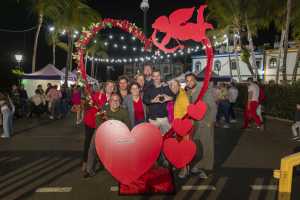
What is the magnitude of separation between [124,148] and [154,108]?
1.56 meters

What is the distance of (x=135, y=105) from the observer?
7.30m

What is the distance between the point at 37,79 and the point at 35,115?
5.97 metres

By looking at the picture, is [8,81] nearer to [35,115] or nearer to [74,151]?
[35,115]

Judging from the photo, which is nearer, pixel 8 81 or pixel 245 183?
pixel 245 183

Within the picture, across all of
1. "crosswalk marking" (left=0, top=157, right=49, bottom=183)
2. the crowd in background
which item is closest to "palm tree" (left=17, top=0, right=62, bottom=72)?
"crosswalk marking" (left=0, top=157, right=49, bottom=183)

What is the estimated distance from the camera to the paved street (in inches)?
254

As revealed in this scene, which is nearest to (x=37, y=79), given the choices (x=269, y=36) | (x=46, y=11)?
(x=46, y=11)

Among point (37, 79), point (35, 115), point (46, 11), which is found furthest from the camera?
point (46, 11)

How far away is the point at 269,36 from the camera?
205ft

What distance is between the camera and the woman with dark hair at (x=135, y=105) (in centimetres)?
724

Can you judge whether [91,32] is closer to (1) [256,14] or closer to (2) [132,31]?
(2) [132,31]

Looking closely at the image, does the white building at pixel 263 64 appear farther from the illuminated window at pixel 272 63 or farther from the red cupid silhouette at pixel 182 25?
the red cupid silhouette at pixel 182 25

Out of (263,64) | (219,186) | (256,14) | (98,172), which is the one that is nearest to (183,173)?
(219,186)

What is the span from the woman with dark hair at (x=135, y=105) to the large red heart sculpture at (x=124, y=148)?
1.10 m
